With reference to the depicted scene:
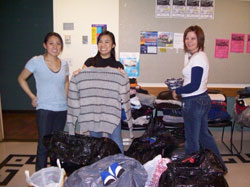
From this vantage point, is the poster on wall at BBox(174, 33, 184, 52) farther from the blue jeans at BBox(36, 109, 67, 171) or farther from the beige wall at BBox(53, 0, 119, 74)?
the blue jeans at BBox(36, 109, 67, 171)

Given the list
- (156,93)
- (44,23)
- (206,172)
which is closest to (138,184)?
(206,172)

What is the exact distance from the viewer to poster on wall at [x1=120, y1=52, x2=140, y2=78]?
3186mm

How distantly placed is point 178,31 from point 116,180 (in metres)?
2.36

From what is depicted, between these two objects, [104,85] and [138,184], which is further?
[104,85]

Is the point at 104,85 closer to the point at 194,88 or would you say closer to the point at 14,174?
the point at 194,88

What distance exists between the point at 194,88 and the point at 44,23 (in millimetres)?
3461

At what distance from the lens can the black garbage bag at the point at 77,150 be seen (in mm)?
1882

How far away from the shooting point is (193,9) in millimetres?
3135

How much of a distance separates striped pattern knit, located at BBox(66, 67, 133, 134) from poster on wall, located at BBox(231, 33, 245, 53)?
2115 millimetres

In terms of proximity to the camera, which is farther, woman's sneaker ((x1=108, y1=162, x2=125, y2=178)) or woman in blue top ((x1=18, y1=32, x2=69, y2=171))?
woman in blue top ((x1=18, y1=32, x2=69, y2=171))

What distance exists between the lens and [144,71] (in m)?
3.25

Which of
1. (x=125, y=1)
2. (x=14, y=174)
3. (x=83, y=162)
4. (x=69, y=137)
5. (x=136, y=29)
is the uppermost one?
(x=125, y=1)

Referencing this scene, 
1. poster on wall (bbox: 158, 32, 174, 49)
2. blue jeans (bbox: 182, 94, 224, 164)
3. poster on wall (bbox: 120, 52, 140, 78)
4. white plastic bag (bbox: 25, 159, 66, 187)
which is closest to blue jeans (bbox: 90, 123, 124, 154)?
white plastic bag (bbox: 25, 159, 66, 187)

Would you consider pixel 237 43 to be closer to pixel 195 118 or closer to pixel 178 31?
pixel 178 31
